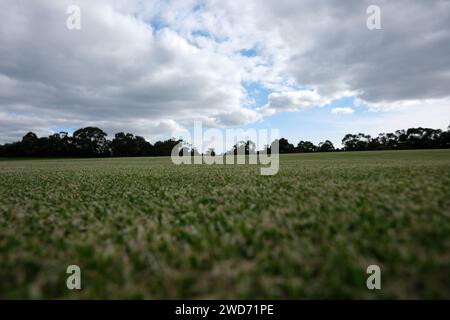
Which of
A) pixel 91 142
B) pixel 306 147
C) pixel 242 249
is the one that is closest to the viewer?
pixel 242 249

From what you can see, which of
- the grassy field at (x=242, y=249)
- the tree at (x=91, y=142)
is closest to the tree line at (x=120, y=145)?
the tree at (x=91, y=142)

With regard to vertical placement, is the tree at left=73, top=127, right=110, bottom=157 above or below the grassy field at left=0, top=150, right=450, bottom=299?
above

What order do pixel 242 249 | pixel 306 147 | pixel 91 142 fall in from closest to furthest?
pixel 242 249 → pixel 91 142 → pixel 306 147

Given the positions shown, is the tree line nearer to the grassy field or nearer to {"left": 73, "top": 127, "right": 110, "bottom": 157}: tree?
{"left": 73, "top": 127, "right": 110, "bottom": 157}: tree

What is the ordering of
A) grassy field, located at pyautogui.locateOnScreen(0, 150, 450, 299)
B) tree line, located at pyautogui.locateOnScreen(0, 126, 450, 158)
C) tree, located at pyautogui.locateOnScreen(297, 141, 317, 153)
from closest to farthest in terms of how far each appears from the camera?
Result: grassy field, located at pyautogui.locateOnScreen(0, 150, 450, 299) → tree line, located at pyautogui.locateOnScreen(0, 126, 450, 158) → tree, located at pyautogui.locateOnScreen(297, 141, 317, 153)

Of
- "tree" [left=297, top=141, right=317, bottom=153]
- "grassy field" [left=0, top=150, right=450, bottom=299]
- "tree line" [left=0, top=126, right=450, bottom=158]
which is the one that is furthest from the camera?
"tree" [left=297, top=141, right=317, bottom=153]

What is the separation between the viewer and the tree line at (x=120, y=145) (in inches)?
3639

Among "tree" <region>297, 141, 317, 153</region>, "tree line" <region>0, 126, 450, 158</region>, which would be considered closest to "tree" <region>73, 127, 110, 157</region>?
"tree line" <region>0, 126, 450, 158</region>

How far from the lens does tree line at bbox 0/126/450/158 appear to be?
303 ft

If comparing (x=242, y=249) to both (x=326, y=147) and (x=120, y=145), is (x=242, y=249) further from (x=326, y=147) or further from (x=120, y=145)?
(x=326, y=147)

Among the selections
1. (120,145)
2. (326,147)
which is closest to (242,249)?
(120,145)

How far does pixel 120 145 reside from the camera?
103 m

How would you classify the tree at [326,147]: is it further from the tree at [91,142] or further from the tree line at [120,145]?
the tree at [91,142]
